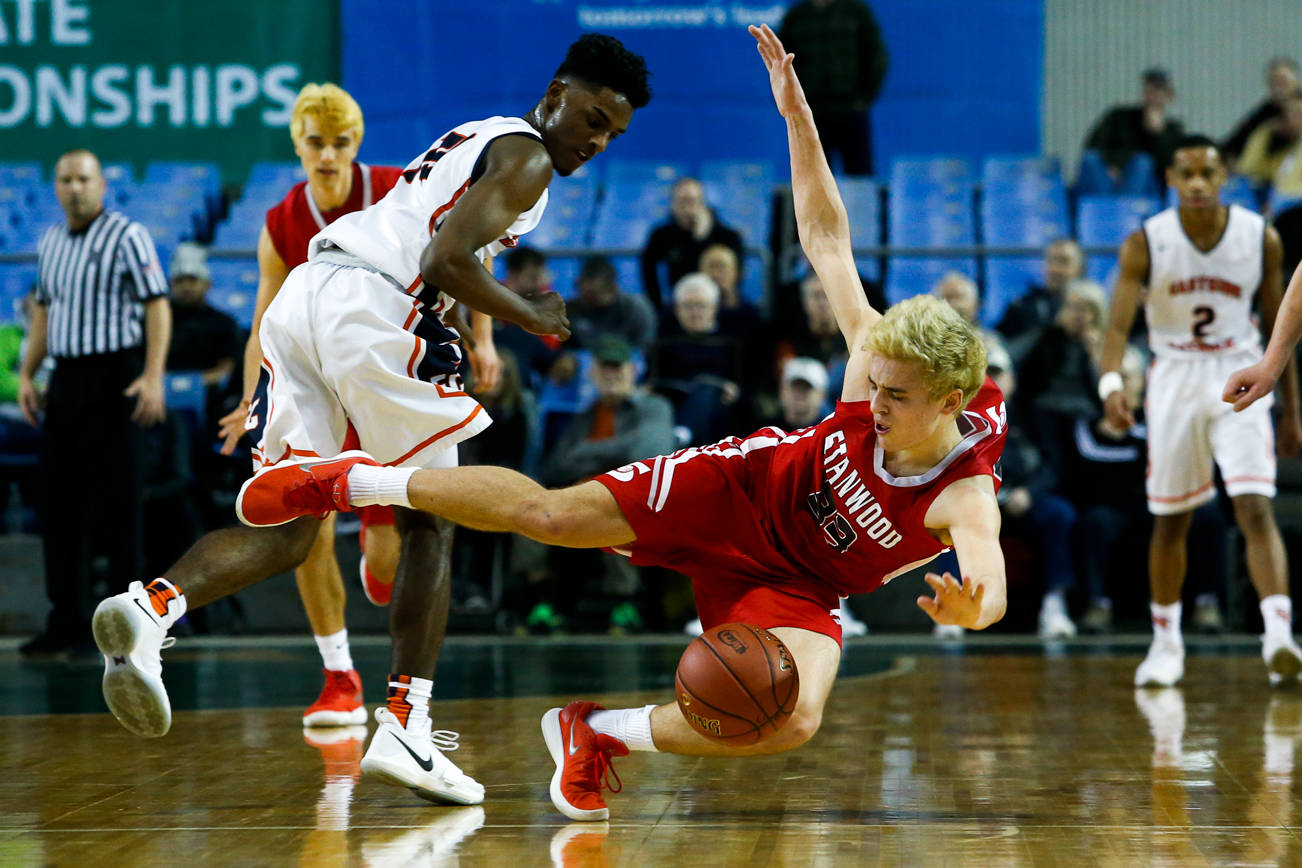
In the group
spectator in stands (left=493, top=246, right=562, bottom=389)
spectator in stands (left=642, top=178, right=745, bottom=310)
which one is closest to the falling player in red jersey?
spectator in stands (left=493, top=246, right=562, bottom=389)

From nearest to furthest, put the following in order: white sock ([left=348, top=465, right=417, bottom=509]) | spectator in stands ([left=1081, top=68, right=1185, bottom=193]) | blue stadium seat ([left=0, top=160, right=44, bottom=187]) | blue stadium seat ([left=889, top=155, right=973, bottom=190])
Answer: white sock ([left=348, top=465, right=417, bottom=509]), spectator in stands ([left=1081, top=68, right=1185, bottom=193]), blue stadium seat ([left=889, top=155, right=973, bottom=190]), blue stadium seat ([left=0, top=160, right=44, bottom=187])

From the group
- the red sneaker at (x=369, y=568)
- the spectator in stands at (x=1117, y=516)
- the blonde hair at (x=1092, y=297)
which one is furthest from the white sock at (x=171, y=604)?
the blonde hair at (x=1092, y=297)

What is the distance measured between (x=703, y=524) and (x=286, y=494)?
99 cm

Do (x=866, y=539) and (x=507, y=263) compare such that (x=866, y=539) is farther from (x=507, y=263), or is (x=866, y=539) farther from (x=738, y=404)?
(x=507, y=263)

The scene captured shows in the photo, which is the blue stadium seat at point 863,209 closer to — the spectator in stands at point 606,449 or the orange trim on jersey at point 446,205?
the spectator in stands at point 606,449

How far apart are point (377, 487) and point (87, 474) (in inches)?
179

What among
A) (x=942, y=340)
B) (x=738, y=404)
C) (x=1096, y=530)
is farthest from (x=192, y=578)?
(x=1096, y=530)

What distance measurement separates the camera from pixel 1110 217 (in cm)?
1137

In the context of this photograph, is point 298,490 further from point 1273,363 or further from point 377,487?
point 1273,363

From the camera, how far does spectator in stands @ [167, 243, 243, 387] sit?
9.07m

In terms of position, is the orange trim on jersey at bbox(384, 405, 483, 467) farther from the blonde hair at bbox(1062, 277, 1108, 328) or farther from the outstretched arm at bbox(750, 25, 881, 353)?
the blonde hair at bbox(1062, 277, 1108, 328)

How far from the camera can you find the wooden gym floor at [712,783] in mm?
3229

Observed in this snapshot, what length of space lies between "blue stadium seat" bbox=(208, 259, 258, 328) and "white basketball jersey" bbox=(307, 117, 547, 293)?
22.1 feet

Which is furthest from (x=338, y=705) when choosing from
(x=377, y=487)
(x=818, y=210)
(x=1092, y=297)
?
(x=1092, y=297)
